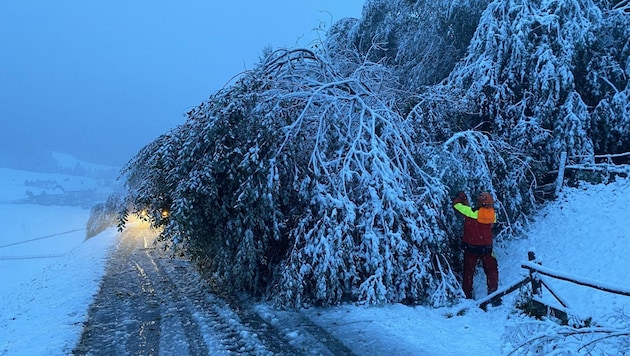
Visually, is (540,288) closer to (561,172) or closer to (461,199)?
(461,199)

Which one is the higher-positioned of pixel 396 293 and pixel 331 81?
pixel 331 81

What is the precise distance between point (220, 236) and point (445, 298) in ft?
12.5

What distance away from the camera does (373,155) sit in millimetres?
7234

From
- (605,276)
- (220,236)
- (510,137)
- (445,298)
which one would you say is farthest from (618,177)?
(220,236)

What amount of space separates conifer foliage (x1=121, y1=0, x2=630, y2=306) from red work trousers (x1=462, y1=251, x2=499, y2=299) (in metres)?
0.38

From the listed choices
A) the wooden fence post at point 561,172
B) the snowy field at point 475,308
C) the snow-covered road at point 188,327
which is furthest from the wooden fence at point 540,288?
the wooden fence post at point 561,172

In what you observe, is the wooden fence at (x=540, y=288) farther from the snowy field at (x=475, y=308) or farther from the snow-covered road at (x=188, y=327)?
the snow-covered road at (x=188, y=327)

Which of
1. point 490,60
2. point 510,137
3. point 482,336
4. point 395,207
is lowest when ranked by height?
point 482,336

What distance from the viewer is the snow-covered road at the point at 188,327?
5113mm

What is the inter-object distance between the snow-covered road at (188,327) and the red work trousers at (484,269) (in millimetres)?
2908

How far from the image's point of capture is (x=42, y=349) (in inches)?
206

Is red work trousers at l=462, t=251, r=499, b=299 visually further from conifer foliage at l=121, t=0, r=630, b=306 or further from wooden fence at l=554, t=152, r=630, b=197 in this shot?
wooden fence at l=554, t=152, r=630, b=197

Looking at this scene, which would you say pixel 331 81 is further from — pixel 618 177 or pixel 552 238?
pixel 618 177

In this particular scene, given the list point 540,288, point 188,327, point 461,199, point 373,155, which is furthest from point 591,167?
point 188,327
